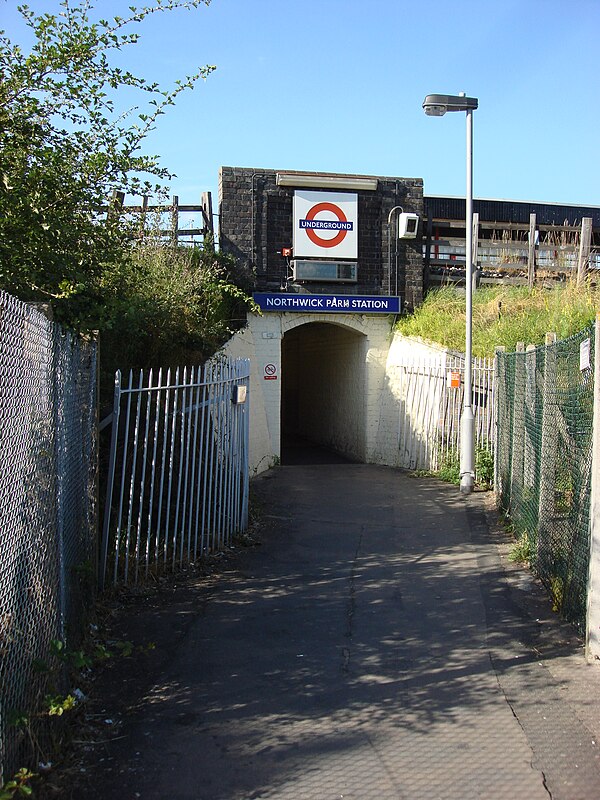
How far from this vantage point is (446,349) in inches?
581

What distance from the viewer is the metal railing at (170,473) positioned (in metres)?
6.84

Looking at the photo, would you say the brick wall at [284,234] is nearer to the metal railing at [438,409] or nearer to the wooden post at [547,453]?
the metal railing at [438,409]

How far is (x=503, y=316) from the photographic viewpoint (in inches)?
625

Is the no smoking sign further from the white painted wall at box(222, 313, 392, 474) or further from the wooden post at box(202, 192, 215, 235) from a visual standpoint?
the wooden post at box(202, 192, 215, 235)

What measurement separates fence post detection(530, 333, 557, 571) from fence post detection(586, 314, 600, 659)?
1.61 meters

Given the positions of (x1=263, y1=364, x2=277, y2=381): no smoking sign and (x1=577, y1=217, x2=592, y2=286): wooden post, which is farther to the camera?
(x1=577, y1=217, x2=592, y2=286): wooden post

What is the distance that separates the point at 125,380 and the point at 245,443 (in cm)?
177

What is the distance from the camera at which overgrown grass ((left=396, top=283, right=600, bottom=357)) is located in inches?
526

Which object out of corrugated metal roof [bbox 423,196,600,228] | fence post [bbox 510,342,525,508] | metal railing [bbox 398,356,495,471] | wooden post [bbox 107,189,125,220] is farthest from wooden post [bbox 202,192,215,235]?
wooden post [bbox 107,189,125,220]

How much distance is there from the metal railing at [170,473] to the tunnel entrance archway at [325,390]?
9.56 metres

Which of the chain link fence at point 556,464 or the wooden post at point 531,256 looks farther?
the wooden post at point 531,256

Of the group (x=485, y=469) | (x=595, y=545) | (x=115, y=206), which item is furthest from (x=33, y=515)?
(x=485, y=469)

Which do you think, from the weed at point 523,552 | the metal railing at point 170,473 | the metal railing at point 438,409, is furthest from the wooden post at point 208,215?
the weed at point 523,552

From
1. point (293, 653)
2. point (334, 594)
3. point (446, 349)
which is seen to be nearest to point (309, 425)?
point (446, 349)
